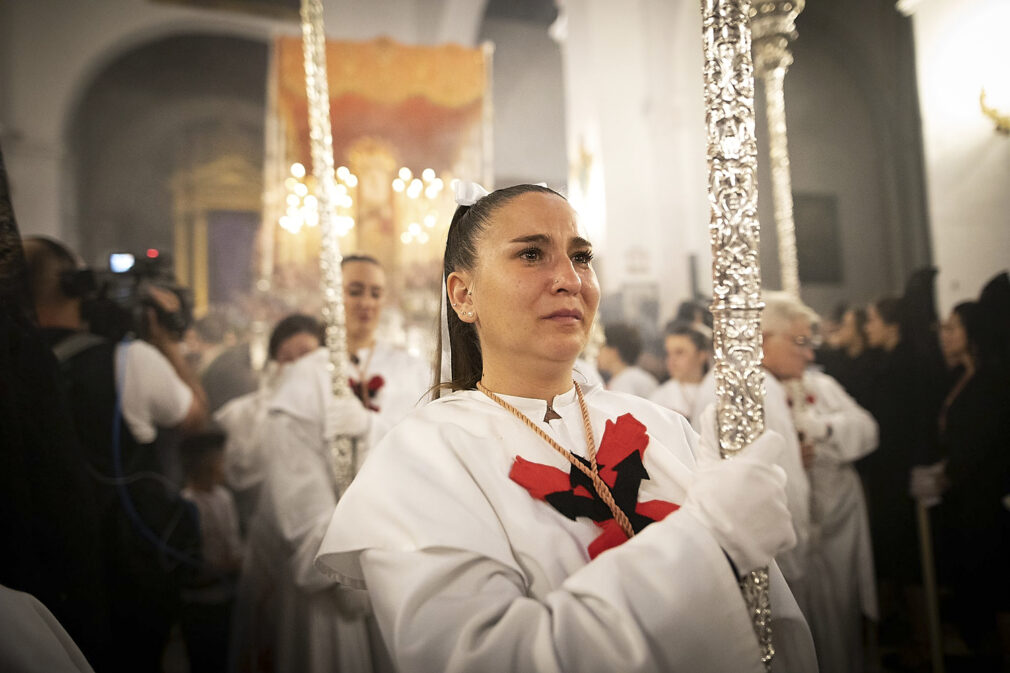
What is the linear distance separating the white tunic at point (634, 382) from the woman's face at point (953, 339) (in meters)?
1.80

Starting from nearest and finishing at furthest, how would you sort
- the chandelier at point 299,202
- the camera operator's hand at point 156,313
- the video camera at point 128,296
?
the video camera at point 128,296 < the camera operator's hand at point 156,313 < the chandelier at point 299,202

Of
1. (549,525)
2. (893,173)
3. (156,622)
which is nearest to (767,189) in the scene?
(893,173)

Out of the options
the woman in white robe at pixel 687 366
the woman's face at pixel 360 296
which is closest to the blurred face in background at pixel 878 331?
the woman in white robe at pixel 687 366

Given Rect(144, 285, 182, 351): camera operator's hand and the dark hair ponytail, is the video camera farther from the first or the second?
the dark hair ponytail

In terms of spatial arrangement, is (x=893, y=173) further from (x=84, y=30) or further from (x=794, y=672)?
(x=84, y=30)

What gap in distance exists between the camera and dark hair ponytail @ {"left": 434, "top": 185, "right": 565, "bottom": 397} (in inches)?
58.7

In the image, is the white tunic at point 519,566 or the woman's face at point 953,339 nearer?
the white tunic at point 519,566

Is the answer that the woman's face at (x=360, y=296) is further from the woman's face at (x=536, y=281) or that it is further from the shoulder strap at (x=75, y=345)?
the woman's face at (x=536, y=281)

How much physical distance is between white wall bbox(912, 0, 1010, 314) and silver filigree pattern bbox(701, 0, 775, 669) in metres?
2.34

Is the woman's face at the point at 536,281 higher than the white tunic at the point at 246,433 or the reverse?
higher

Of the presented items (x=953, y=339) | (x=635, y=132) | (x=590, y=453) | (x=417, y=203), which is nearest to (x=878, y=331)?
(x=953, y=339)

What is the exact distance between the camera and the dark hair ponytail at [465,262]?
1.49m

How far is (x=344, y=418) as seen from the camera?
2637 mm

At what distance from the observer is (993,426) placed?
2975mm
